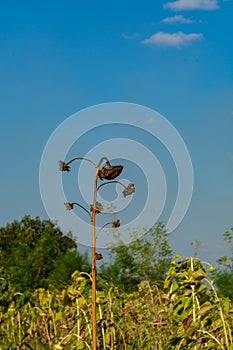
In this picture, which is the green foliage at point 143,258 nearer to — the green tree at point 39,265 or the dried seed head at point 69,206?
the green tree at point 39,265

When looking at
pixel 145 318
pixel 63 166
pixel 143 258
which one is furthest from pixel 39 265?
pixel 63 166

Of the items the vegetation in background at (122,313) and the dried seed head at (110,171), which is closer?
the dried seed head at (110,171)

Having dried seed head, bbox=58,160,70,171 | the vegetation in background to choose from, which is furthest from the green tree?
dried seed head, bbox=58,160,70,171

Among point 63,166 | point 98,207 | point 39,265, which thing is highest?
point 39,265

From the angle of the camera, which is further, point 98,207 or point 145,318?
point 145,318

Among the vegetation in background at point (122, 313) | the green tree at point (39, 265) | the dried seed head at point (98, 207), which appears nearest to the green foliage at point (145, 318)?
the vegetation in background at point (122, 313)

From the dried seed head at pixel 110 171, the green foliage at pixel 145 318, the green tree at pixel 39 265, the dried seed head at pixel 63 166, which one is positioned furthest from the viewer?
the green tree at pixel 39 265

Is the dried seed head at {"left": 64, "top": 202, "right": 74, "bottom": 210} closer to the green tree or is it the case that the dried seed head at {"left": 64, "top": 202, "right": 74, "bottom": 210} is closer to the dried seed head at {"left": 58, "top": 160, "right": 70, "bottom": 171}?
the dried seed head at {"left": 58, "top": 160, "right": 70, "bottom": 171}

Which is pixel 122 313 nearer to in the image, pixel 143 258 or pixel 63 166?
pixel 63 166

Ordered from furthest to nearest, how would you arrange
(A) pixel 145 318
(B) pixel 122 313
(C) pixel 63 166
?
(A) pixel 145 318 < (B) pixel 122 313 < (C) pixel 63 166

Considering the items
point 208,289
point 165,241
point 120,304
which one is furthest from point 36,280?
point 208,289

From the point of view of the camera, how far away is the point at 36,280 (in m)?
19.5

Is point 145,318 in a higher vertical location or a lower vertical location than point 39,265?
lower

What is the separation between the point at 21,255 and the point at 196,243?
7945 millimetres
